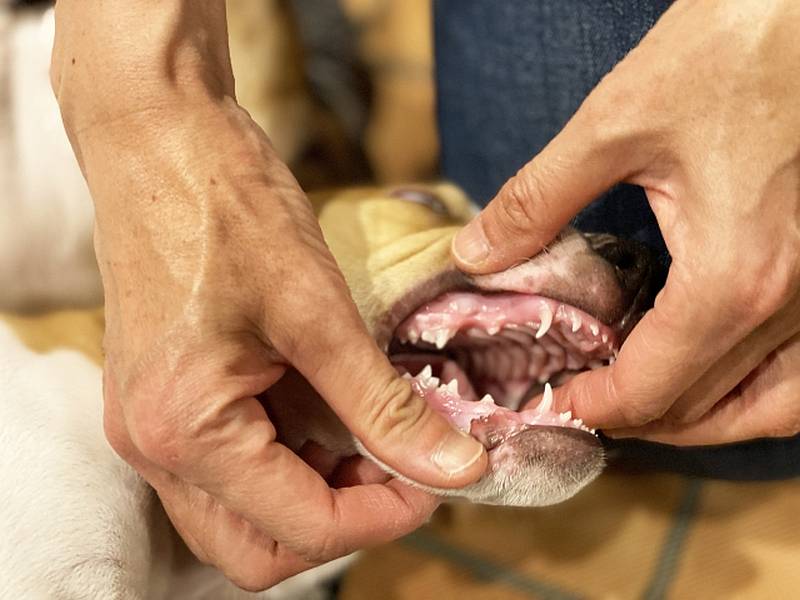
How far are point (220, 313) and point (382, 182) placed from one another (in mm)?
1000

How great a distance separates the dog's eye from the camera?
1290mm

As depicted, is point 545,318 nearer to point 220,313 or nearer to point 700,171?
point 700,171

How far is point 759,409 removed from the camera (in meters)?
0.92

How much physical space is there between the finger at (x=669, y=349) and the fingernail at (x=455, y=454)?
7.3 inches

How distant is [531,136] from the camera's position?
4.25 ft

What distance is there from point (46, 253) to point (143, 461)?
1.72ft

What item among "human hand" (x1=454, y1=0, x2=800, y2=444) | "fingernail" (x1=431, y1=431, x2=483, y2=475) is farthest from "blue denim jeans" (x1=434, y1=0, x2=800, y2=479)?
"fingernail" (x1=431, y1=431, x2=483, y2=475)

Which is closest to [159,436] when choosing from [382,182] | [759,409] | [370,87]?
[759,409]

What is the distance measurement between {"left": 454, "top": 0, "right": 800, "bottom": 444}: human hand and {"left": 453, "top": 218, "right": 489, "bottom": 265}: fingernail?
57 mm

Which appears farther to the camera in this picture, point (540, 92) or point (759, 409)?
point (540, 92)

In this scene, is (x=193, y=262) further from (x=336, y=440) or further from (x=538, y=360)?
(x=538, y=360)

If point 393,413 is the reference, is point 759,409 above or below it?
below

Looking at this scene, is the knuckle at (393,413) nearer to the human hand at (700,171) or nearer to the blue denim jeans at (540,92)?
the human hand at (700,171)

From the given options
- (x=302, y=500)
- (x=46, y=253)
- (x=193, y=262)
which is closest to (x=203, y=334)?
(x=193, y=262)
